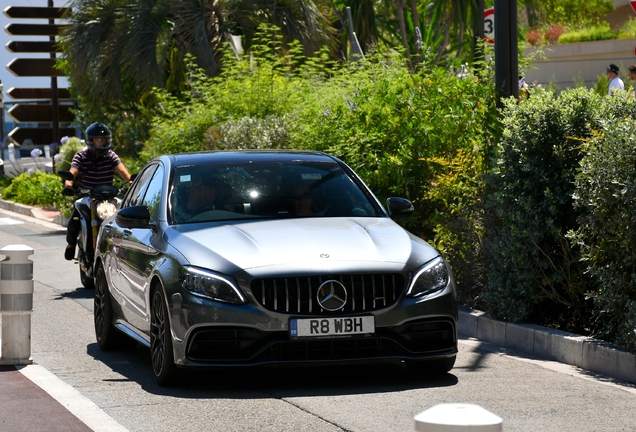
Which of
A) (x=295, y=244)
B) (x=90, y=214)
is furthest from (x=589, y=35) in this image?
(x=295, y=244)

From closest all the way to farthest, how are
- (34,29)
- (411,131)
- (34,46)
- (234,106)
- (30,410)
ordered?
(30,410)
(411,131)
(234,106)
(34,29)
(34,46)

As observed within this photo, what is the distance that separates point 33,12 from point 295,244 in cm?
2236

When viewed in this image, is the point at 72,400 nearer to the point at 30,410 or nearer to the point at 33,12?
the point at 30,410

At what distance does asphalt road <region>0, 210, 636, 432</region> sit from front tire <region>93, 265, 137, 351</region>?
0.09 meters

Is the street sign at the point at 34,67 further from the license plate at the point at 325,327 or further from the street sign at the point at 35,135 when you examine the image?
the license plate at the point at 325,327

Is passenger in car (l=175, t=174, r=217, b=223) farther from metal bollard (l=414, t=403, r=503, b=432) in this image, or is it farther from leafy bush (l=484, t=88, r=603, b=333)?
metal bollard (l=414, t=403, r=503, b=432)

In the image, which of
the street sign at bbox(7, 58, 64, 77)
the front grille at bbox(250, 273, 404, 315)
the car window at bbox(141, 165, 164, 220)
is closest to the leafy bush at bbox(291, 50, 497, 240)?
the car window at bbox(141, 165, 164, 220)

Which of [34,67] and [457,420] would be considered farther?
[34,67]

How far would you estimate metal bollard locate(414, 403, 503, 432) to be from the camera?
2.81 m

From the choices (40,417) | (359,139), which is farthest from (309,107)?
(40,417)

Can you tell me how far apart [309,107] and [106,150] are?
2623 millimetres

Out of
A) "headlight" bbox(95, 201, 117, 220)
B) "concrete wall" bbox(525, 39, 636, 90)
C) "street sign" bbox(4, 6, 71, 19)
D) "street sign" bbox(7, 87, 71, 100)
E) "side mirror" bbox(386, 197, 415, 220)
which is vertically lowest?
"headlight" bbox(95, 201, 117, 220)

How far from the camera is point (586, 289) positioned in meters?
9.23

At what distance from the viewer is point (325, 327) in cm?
724
